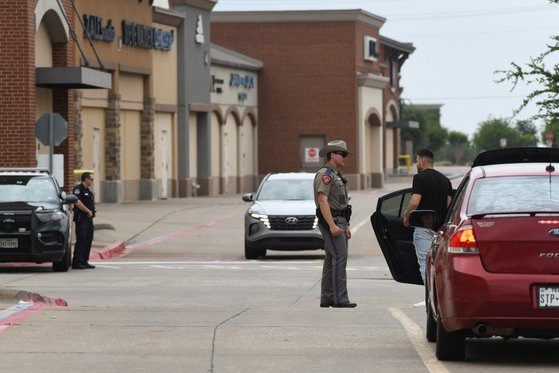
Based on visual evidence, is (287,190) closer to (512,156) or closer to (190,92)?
(512,156)

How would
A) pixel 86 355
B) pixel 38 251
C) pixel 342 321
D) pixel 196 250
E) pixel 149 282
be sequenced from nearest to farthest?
pixel 86 355, pixel 342 321, pixel 149 282, pixel 38 251, pixel 196 250

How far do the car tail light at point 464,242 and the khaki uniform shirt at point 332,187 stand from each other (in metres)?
4.85

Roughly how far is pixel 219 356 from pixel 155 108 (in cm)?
4439

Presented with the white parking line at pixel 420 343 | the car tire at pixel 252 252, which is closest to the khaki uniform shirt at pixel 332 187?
the white parking line at pixel 420 343

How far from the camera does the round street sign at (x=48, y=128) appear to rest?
29891mm

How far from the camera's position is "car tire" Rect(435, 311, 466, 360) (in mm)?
11188

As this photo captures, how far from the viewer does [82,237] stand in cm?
2575

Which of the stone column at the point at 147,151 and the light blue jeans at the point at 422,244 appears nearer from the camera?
Result: the light blue jeans at the point at 422,244

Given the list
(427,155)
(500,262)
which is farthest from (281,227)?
(500,262)

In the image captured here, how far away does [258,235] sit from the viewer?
93.9ft

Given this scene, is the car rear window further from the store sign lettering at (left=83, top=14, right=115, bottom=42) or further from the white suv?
the store sign lettering at (left=83, top=14, right=115, bottom=42)

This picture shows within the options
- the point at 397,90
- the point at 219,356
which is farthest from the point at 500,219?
the point at 397,90

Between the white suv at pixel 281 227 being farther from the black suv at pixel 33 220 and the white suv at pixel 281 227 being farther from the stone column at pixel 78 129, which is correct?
the stone column at pixel 78 129

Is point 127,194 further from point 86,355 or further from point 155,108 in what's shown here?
point 86,355
